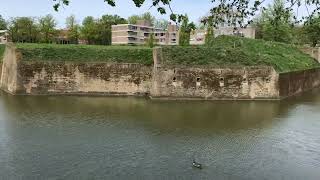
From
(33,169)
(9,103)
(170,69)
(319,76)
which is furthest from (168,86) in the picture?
(319,76)

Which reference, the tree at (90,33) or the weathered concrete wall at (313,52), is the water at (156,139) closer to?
the weathered concrete wall at (313,52)

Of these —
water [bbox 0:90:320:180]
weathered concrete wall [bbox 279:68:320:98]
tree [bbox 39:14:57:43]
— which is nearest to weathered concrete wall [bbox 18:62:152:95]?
water [bbox 0:90:320:180]

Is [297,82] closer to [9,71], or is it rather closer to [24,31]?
[9,71]

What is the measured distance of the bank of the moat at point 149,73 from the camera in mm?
19828

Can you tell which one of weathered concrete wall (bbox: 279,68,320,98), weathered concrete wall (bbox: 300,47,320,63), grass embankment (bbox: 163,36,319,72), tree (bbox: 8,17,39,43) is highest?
tree (bbox: 8,17,39,43)

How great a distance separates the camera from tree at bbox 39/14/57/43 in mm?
42812

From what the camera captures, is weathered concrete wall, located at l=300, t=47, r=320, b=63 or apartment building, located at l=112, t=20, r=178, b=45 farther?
apartment building, located at l=112, t=20, r=178, b=45

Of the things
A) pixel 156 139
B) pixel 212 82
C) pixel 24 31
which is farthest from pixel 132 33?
pixel 156 139

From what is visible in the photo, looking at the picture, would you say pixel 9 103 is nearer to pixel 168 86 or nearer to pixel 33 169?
pixel 168 86

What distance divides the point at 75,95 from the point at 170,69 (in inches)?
196

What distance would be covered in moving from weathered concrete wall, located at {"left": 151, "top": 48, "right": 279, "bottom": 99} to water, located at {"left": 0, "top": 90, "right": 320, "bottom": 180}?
681 mm

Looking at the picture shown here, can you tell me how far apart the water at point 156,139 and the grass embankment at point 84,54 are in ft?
9.12

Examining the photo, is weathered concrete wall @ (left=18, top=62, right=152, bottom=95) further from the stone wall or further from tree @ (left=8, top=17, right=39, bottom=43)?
tree @ (left=8, top=17, right=39, bottom=43)

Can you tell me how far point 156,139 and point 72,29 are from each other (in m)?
37.6
